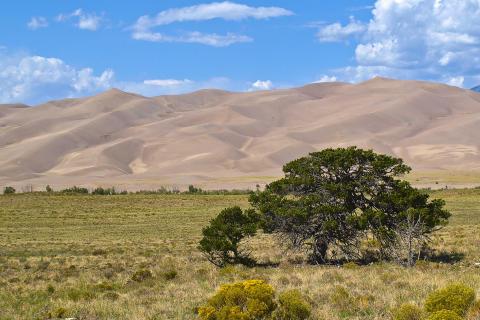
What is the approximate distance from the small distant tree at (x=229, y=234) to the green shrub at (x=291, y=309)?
9.60 meters

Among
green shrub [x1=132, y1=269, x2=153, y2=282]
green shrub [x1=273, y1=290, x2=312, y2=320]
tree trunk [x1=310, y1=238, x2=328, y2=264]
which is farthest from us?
tree trunk [x1=310, y1=238, x2=328, y2=264]

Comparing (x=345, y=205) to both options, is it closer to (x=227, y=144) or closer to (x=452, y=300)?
(x=452, y=300)

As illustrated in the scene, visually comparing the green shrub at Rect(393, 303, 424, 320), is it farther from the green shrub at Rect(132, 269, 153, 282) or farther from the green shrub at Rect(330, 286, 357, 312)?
the green shrub at Rect(132, 269, 153, 282)

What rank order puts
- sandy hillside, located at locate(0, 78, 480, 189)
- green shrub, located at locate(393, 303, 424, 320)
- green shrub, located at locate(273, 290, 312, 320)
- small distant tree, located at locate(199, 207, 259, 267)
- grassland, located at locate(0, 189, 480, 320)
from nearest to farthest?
1. green shrub, located at locate(393, 303, 424, 320)
2. green shrub, located at locate(273, 290, 312, 320)
3. grassland, located at locate(0, 189, 480, 320)
4. small distant tree, located at locate(199, 207, 259, 267)
5. sandy hillside, located at locate(0, 78, 480, 189)

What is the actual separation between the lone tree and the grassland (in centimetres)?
119

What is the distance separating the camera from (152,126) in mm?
194875

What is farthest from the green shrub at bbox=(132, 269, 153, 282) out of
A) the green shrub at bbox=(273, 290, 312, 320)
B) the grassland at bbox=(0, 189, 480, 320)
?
the green shrub at bbox=(273, 290, 312, 320)

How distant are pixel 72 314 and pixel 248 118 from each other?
187 m

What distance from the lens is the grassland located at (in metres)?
12.1

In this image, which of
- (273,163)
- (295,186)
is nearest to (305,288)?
(295,186)

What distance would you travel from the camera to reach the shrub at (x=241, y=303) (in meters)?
10.0

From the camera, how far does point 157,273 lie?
719 inches

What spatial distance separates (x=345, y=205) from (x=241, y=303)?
10.3 meters

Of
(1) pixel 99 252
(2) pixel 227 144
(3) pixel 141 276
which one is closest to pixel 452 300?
(3) pixel 141 276
